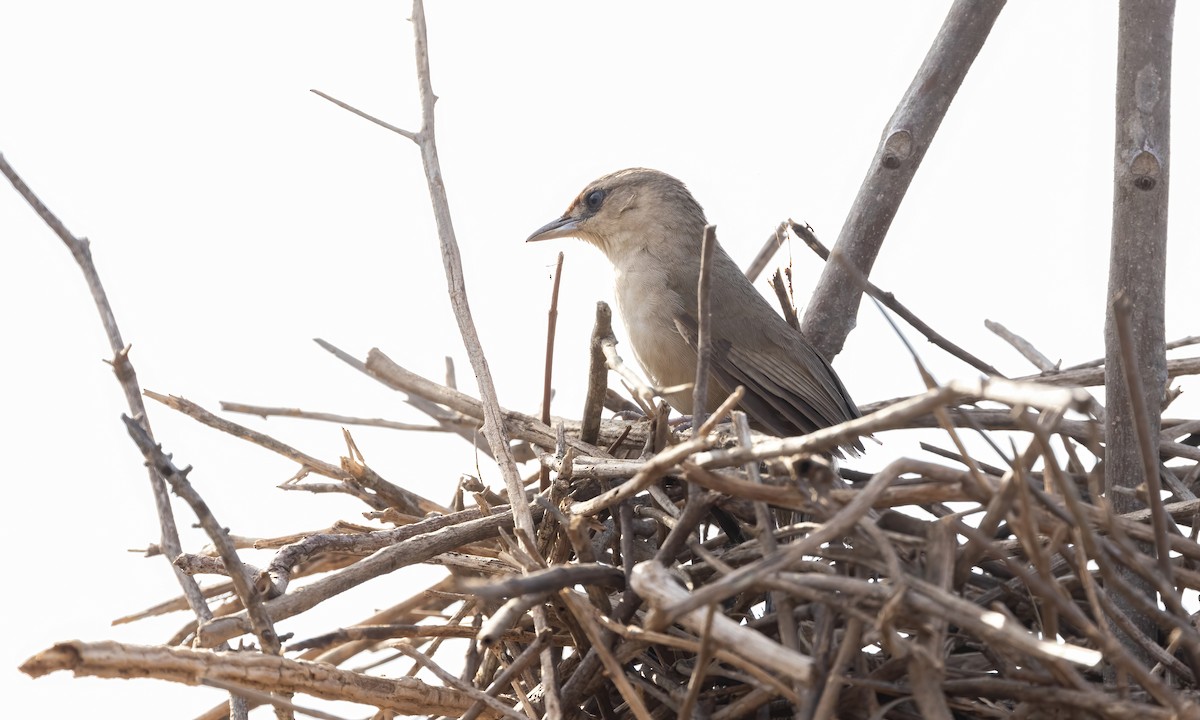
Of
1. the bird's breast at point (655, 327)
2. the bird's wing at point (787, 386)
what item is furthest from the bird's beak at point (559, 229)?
the bird's wing at point (787, 386)

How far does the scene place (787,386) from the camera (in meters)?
4.69

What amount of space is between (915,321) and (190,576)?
2.44m

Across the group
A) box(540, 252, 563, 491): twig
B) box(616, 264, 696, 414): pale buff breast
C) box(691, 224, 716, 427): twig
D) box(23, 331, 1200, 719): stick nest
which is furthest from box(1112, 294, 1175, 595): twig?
box(616, 264, 696, 414): pale buff breast

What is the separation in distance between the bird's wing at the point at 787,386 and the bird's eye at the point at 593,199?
1240 mm

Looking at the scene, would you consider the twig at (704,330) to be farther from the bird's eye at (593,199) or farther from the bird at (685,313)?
the bird's eye at (593,199)

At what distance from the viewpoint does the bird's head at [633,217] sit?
18.7 feet

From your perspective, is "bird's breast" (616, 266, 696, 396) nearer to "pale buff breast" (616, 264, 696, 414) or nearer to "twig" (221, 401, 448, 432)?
"pale buff breast" (616, 264, 696, 414)

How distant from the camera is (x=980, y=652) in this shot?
290 cm

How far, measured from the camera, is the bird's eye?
19.5ft

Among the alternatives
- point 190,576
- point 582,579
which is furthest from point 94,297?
point 582,579

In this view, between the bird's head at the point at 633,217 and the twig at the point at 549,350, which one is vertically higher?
the bird's head at the point at 633,217

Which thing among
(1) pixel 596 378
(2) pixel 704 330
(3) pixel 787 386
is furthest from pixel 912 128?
(2) pixel 704 330

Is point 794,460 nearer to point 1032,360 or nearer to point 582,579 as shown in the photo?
point 582,579

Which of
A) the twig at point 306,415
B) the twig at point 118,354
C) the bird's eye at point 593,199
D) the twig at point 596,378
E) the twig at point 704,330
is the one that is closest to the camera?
the twig at point 704,330
